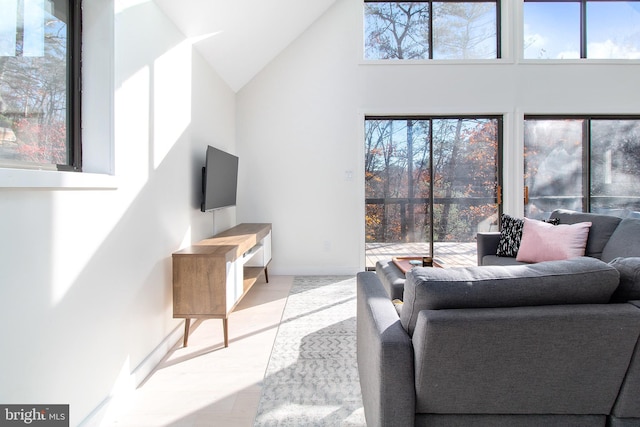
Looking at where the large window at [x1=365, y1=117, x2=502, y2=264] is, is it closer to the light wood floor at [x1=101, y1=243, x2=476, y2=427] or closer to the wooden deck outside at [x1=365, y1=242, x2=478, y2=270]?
the wooden deck outside at [x1=365, y1=242, x2=478, y2=270]

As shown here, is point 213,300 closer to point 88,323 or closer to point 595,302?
point 88,323

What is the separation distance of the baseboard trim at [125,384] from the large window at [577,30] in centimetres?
520

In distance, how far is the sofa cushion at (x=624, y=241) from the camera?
2.42 meters

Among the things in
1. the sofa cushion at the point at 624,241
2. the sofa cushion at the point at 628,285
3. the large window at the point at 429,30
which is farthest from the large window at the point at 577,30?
the sofa cushion at the point at 628,285

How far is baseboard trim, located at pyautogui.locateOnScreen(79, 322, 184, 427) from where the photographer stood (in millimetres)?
1586

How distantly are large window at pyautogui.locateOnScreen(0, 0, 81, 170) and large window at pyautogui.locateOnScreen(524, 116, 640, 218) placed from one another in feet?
15.8

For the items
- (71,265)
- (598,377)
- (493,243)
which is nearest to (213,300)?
(71,265)

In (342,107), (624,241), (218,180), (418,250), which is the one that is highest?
(342,107)

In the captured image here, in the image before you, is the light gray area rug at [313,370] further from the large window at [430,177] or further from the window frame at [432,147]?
the window frame at [432,147]

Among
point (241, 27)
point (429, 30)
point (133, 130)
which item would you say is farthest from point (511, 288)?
point (429, 30)

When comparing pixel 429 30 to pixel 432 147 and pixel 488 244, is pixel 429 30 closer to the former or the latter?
pixel 432 147

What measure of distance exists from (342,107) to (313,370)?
3.28 metres

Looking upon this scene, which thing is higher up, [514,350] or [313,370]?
[514,350]

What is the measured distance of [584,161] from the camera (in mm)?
4598
